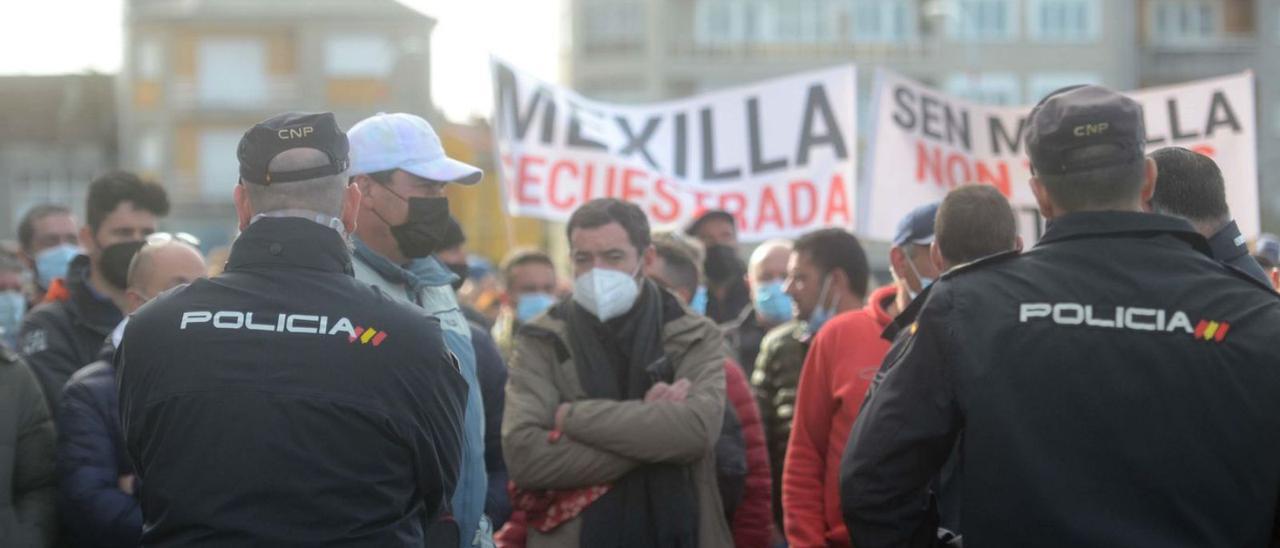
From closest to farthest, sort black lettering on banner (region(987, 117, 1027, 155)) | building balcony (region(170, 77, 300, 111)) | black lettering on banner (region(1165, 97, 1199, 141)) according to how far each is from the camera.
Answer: black lettering on banner (region(1165, 97, 1199, 141))
black lettering on banner (region(987, 117, 1027, 155))
building balcony (region(170, 77, 300, 111))

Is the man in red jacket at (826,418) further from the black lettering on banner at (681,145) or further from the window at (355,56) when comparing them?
the window at (355,56)

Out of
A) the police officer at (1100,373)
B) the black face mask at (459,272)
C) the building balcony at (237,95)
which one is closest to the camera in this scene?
the police officer at (1100,373)

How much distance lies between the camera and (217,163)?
5778 cm

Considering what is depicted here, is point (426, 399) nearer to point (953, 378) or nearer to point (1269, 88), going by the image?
point (953, 378)

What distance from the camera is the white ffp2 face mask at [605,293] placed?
575 centimetres

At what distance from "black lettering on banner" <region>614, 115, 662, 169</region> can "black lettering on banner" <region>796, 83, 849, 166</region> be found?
965mm

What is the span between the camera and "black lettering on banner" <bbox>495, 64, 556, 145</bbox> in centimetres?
1105

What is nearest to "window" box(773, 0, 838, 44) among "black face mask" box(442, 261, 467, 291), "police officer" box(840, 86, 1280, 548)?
"black face mask" box(442, 261, 467, 291)

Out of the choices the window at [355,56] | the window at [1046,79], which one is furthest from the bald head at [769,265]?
the window at [355,56]

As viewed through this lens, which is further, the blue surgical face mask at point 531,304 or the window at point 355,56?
the window at point 355,56

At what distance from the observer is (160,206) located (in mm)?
7629

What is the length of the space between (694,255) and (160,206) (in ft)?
7.86

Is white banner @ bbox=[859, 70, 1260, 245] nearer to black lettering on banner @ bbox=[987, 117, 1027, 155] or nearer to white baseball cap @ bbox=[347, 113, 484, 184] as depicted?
black lettering on banner @ bbox=[987, 117, 1027, 155]

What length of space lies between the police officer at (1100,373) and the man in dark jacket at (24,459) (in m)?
2.82
